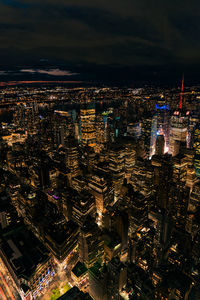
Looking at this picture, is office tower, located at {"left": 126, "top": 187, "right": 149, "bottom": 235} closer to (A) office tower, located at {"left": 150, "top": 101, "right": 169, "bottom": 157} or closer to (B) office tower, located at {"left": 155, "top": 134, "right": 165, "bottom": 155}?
(B) office tower, located at {"left": 155, "top": 134, "right": 165, "bottom": 155}

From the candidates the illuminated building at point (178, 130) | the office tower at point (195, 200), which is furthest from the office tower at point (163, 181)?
the illuminated building at point (178, 130)

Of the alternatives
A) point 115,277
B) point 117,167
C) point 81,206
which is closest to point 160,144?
point 117,167

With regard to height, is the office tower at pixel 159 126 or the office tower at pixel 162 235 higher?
the office tower at pixel 159 126

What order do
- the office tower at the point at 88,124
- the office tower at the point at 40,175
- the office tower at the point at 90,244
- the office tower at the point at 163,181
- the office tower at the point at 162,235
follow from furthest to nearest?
the office tower at the point at 88,124 → the office tower at the point at 40,175 → the office tower at the point at 163,181 → the office tower at the point at 162,235 → the office tower at the point at 90,244

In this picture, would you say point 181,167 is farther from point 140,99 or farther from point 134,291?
point 140,99

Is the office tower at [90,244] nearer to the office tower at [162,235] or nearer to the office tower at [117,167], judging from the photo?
the office tower at [162,235]
